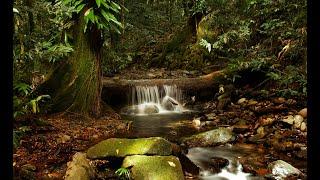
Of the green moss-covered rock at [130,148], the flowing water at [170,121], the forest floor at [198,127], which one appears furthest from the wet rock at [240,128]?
the green moss-covered rock at [130,148]

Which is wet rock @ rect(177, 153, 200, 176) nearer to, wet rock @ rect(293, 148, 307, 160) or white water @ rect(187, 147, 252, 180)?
white water @ rect(187, 147, 252, 180)

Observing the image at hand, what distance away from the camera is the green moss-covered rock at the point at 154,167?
15.8 ft

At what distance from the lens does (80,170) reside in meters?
4.69

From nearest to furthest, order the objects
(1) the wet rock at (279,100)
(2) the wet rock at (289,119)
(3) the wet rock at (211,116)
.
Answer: (2) the wet rock at (289,119) < (1) the wet rock at (279,100) < (3) the wet rock at (211,116)

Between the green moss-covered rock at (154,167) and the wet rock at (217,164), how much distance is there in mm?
1334

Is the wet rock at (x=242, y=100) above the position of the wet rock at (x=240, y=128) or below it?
above

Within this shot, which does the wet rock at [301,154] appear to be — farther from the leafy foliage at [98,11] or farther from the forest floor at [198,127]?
the leafy foliage at [98,11]

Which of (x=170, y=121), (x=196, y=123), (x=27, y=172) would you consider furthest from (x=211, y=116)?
(x=27, y=172)

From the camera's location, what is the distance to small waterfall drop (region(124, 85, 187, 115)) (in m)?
12.7

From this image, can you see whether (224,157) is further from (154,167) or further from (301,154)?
(154,167)

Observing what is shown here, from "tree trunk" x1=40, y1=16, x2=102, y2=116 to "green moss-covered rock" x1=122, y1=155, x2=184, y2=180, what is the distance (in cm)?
343

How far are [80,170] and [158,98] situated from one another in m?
8.54
